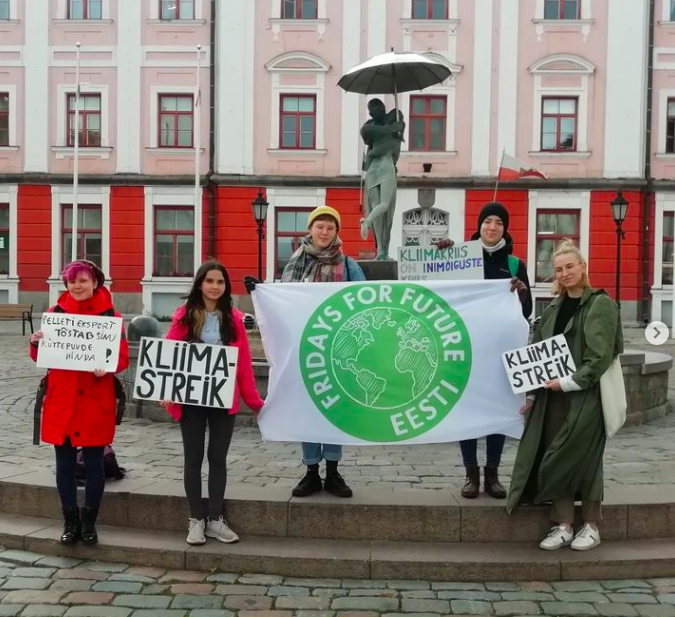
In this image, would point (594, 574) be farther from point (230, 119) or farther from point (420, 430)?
point (230, 119)

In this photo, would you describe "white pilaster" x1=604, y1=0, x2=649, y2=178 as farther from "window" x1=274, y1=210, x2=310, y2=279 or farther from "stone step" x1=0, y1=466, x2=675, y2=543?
"stone step" x1=0, y1=466, x2=675, y2=543

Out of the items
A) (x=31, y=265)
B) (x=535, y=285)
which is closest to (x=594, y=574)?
(x=535, y=285)

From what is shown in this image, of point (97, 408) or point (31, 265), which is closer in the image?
point (97, 408)

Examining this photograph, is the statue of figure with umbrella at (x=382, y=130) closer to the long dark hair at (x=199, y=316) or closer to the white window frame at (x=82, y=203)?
the long dark hair at (x=199, y=316)

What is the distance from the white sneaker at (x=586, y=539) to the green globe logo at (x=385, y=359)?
1.08 m

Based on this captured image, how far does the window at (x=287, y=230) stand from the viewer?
24906mm

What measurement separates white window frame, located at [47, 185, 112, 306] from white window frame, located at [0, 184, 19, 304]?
1213mm

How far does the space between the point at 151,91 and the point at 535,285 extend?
14.2 meters

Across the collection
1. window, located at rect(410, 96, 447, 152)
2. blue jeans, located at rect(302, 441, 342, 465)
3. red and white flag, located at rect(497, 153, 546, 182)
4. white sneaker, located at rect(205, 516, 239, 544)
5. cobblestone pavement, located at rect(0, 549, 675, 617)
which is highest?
window, located at rect(410, 96, 447, 152)

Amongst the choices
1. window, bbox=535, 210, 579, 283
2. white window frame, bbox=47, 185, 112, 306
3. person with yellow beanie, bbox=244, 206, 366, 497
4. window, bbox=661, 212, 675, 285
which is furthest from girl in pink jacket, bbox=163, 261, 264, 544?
window, bbox=661, 212, 675, 285

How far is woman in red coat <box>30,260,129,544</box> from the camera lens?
4.41 metres

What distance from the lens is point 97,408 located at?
14.7ft

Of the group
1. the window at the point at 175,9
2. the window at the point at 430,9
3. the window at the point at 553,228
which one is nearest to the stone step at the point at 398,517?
the window at the point at 553,228

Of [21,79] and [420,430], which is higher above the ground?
[21,79]
